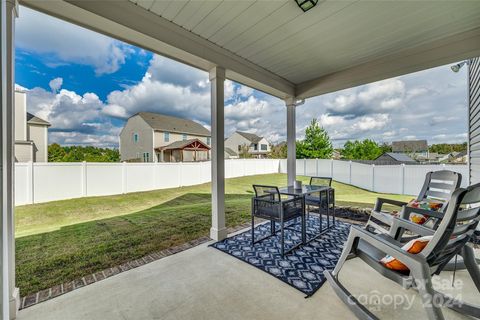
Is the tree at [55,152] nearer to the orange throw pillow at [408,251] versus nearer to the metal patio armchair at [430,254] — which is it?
the metal patio armchair at [430,254]

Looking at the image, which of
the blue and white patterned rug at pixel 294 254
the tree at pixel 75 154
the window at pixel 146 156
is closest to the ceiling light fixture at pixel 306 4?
the blue and white patterned rug at pixel 294 254

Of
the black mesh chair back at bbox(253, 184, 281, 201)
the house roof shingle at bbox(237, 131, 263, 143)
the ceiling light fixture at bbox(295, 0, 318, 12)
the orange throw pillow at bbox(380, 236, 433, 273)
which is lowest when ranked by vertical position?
the orange throw pillow at bbox(380, 236, 433, 273)

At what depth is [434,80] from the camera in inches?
207

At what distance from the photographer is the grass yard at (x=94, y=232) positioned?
7.41ft

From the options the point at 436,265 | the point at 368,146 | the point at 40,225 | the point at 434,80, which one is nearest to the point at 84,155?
the point at 40,225

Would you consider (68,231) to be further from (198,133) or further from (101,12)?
(198,133)

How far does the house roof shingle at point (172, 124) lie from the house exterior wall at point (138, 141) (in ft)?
1.39

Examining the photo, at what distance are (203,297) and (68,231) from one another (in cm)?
313

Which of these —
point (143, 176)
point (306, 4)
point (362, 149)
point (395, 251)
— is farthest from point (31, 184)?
point (362, 149)

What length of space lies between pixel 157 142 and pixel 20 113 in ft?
26.2

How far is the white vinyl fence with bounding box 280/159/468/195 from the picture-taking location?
17.9ft

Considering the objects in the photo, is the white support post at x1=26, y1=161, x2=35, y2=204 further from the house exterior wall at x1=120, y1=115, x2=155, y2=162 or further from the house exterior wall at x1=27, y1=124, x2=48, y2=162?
the house exterior wall at x1=120, y1=115, x2=155, y2=162

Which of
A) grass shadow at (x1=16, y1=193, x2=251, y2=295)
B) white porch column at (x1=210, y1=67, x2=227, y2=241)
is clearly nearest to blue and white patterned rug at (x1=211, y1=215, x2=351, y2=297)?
white porch column at (x1=210, y1=67, x2=227, y2=241)

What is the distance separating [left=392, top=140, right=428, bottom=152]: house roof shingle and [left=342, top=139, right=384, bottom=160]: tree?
68 cm
